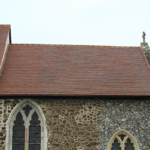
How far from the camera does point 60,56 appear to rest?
1295cm

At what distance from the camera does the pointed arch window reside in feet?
33.8

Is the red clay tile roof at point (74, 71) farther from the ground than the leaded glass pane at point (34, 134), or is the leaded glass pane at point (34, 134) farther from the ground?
the red clay tile roof at point (74, 71)

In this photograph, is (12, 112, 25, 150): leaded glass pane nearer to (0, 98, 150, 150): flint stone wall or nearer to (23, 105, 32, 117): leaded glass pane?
(23, 105, 32, 117): leaded glass pane

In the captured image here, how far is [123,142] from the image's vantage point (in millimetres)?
10336

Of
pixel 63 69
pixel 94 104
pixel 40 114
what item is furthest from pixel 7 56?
pixel 94 104

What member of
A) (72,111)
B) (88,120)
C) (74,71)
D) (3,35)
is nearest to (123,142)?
(88,120)

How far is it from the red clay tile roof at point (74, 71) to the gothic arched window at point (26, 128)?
2.20ft

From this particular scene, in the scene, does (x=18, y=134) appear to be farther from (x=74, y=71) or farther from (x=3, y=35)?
(x=3, y=35)

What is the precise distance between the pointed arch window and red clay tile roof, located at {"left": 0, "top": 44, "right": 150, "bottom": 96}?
62.4 inches

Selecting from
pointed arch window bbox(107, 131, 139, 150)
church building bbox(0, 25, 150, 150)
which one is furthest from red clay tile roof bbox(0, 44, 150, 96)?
pointed arch window bbox(107, 131, 139, 150)

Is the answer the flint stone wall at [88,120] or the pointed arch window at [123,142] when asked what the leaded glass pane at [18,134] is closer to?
the flint stone wall at [88,120]

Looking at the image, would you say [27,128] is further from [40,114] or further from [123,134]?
[123,134]

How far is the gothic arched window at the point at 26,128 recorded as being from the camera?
10086 mm

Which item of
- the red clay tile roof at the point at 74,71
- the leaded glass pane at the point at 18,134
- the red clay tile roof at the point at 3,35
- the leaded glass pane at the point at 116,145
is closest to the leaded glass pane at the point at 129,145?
the leaded glass pane at the point at 116,145
